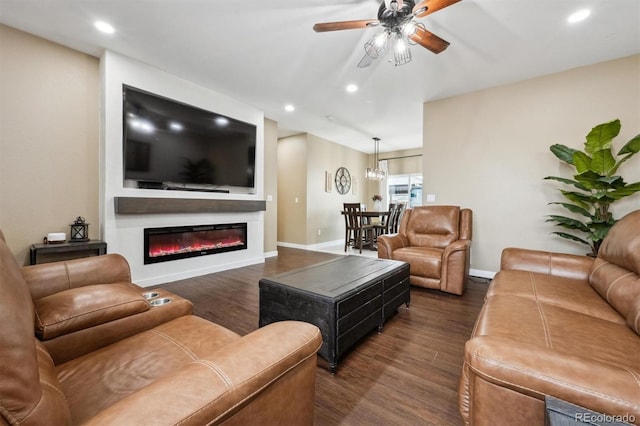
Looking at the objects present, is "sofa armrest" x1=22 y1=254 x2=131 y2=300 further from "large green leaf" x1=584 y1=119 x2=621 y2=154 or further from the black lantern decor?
"large green leaf" x1=584 y1=119 x2=621 y2=154

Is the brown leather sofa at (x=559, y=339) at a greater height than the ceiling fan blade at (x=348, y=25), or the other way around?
the ceiling fan blade at (x=348, y=25)

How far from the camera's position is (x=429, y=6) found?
1818mm

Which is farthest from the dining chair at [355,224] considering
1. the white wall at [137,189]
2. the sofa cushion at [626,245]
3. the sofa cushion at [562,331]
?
the sofa cushion at [562,331]

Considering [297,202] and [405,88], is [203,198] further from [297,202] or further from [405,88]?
[405,88]

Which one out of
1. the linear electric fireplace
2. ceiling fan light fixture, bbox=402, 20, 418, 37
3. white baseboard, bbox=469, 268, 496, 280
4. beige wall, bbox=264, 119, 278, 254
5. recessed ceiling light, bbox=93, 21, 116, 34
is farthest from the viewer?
beige wall, bbox=264, 119, 278, 254

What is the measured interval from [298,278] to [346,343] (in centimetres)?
55

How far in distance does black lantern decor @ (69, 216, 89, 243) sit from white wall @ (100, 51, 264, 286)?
165mm

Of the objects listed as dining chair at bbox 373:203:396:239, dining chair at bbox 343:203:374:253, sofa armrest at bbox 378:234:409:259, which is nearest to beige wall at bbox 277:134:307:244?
dining chair at bbox 343:203:374:253

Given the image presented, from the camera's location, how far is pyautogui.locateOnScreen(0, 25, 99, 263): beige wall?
255 cm

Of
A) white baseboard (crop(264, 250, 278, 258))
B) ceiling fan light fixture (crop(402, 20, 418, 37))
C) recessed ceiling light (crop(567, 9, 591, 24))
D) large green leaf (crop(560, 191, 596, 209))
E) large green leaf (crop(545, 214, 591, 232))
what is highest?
recessed ceiling light (crop(567, 9, 591, 24))

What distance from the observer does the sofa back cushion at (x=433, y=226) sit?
136 inches

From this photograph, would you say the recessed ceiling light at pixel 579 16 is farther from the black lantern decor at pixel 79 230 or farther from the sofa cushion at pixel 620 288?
the black lantern decor at pixel 79 230

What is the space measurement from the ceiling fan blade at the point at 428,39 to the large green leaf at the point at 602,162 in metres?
2.00

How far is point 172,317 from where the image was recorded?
4.39 feet
